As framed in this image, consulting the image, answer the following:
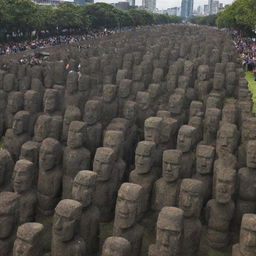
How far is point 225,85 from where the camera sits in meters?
15.9

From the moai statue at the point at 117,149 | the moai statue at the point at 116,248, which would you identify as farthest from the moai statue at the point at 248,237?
the moai statue at the point at 117,149

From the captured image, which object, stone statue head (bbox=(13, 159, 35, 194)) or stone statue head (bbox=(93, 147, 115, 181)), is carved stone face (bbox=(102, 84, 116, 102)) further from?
stone statue head (bbox=(13, 159, 35, 194))

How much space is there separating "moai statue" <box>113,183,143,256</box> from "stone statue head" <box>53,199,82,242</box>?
612mm

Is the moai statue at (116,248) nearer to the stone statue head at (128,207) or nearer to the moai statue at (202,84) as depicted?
the stone statue head at (128,207)

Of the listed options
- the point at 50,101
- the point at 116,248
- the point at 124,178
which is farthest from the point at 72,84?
the point at 116,248

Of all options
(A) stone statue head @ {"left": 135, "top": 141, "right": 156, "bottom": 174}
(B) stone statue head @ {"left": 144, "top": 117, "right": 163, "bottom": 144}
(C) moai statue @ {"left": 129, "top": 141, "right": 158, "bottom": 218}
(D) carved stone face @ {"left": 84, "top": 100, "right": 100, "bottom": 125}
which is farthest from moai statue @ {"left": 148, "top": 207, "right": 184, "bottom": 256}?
(D) carved stone face @ {"left": 84, "top": 100, "right": 100, "bottom": 125}

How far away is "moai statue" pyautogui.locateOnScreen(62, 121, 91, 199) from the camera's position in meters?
7.82

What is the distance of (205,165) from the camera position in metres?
7.62

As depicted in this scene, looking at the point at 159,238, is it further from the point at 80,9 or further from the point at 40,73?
the point at 80,9

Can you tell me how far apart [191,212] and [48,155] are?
111 inches

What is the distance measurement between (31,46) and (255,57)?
17.5 meters

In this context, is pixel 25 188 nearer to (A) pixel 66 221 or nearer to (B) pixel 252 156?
(A) pixel 66 221

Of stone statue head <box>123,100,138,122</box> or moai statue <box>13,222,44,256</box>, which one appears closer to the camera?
moai statue <box>13,222,44,256</box>

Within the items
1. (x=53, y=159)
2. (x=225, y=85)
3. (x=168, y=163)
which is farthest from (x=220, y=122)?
(x=225, y=85)
